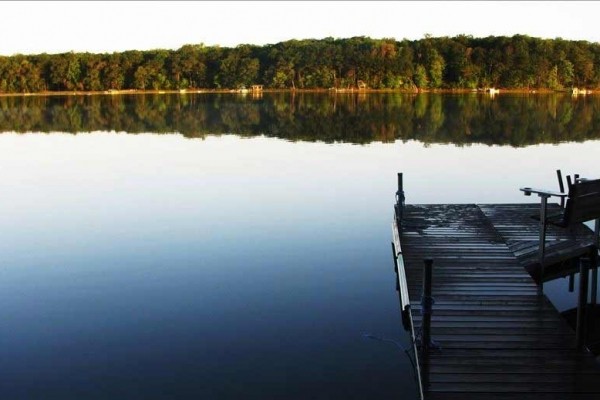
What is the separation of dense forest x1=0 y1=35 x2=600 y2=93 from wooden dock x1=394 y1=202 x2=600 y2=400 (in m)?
102

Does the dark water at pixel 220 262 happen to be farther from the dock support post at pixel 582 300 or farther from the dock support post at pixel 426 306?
the dock support post at pixel 582 300

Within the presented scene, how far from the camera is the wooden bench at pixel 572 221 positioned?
31.7 ft

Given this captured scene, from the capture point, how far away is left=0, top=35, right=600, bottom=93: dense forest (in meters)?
108

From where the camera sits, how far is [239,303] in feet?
36.7

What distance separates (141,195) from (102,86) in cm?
10808

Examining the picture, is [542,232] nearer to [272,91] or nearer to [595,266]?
[595,266]

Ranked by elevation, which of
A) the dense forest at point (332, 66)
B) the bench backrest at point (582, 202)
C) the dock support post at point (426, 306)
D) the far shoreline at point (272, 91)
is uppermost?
the dense forest at point (332, 66)

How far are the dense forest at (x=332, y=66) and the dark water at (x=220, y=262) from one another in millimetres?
78145

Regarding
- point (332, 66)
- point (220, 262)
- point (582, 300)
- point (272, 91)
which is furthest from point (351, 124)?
point (272, 91)

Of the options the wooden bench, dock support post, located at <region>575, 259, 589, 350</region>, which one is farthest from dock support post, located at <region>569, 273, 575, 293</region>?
dock support post, located at <region>575, 259, 589, 350</region>

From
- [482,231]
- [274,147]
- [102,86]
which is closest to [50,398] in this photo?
[482,231]

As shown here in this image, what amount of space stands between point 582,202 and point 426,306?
12.6 ft

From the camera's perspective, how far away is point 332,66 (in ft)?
380

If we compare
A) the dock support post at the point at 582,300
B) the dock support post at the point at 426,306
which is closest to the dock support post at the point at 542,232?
the dock support post at the point at 582,300
